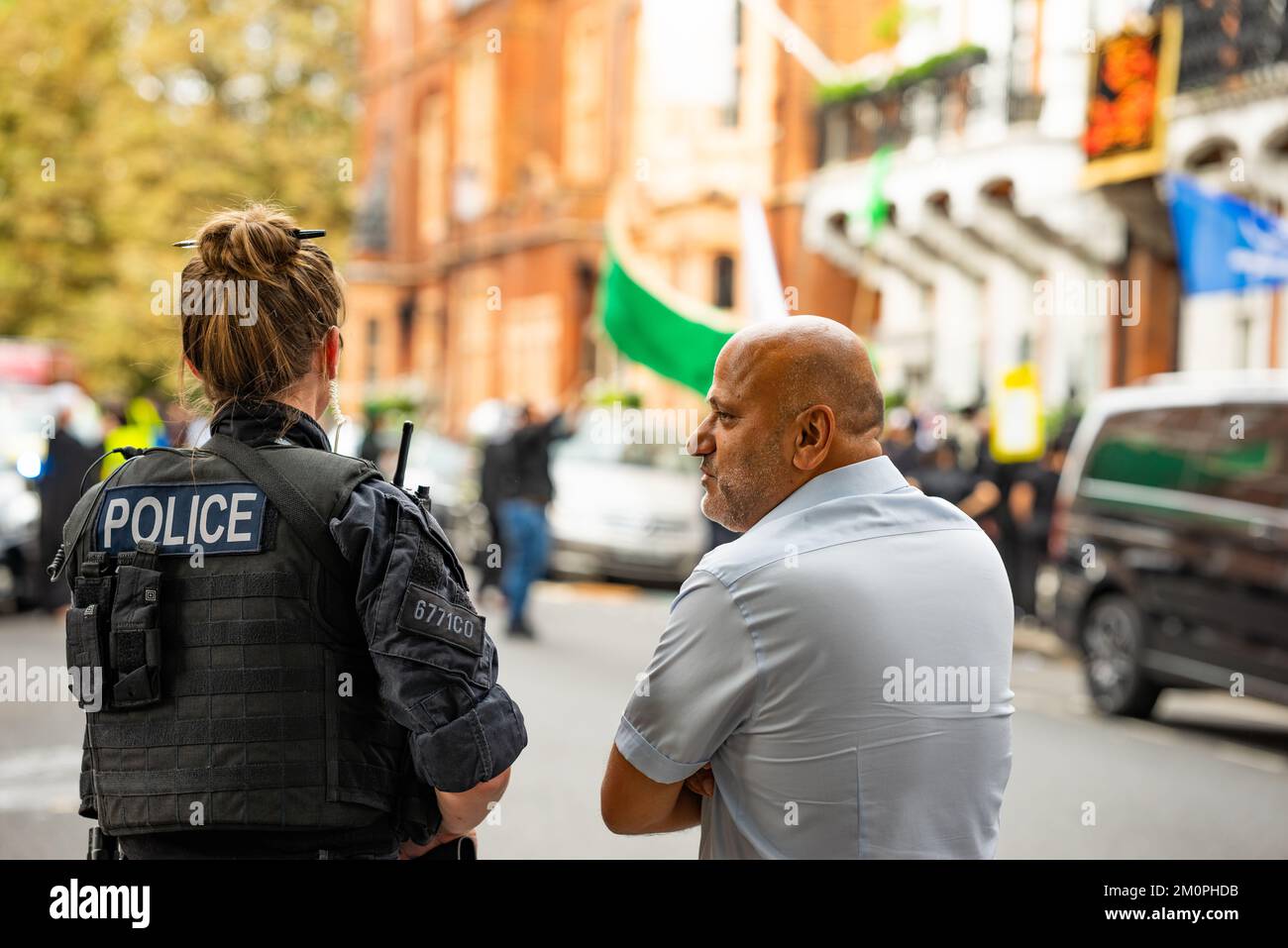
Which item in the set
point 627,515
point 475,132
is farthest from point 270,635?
point 475,132

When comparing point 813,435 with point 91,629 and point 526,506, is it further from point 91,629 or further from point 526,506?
point 526,506

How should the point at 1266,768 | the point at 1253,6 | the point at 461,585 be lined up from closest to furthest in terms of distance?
the point at 461,585 < the point at 1266,768 < the point at 1253,6

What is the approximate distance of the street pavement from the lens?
22.7ft

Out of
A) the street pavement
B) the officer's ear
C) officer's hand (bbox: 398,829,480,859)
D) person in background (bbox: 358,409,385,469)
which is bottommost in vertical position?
the street pavement

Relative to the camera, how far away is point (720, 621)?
2.22 meters

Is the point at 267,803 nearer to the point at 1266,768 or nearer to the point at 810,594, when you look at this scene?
the point at 810,594

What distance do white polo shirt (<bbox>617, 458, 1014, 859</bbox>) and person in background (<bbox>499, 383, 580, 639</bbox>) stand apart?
464 inches

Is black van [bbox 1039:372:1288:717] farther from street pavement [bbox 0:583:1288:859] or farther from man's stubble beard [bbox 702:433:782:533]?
man's stubble beard [bbox 702:433:782:533]

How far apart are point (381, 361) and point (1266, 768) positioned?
4004cm

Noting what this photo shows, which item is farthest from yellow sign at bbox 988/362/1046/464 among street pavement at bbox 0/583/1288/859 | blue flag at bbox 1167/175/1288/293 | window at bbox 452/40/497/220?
window at bbox 452/40/497/220

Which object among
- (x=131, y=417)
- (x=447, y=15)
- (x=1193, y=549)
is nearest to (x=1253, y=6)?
(x=1193, y=549)

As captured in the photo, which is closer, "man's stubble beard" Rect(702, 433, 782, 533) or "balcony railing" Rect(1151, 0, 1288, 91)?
"man's stubble beard" Rect(702, 433, 782, 533)

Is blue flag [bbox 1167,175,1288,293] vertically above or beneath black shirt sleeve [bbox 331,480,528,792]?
above

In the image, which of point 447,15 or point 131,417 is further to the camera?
point 447,15
